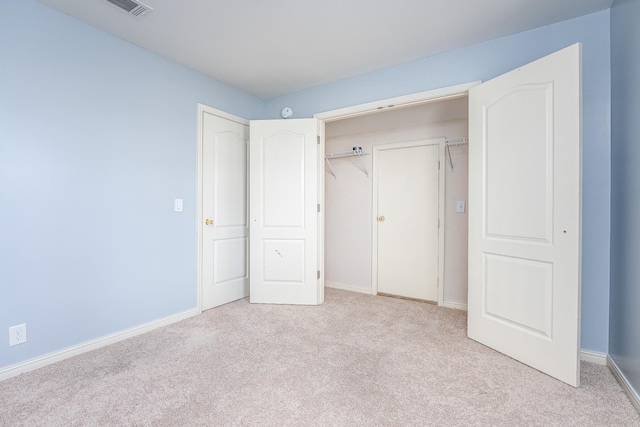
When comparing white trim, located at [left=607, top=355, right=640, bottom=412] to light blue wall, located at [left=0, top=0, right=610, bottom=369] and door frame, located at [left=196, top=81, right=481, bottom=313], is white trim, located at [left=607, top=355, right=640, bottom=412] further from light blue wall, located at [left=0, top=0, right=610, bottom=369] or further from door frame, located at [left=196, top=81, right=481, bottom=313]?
door frame, located at [left=196, top=81, right=481, bottom=313]

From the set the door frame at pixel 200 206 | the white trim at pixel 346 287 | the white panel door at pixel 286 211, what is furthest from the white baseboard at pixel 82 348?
the white trim at pixel 346 287

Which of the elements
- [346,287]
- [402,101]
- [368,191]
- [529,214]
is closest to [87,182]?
[402,101]

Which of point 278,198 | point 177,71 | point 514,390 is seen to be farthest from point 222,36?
point 514,390

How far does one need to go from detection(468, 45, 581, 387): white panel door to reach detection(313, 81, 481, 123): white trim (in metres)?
0.18

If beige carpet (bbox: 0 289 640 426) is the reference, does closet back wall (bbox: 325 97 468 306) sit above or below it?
above

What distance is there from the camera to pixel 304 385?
1732 millimetres

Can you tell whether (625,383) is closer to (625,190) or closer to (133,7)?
(625,190)

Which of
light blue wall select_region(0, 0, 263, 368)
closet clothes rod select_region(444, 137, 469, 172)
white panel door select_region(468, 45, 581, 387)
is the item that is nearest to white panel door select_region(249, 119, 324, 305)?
light blue wall select_region(0, 0, 263, 368)

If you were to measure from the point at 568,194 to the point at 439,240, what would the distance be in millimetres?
1570

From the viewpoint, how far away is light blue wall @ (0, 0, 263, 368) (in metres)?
1.85

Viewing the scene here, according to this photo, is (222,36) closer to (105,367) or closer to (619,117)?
(105,367)

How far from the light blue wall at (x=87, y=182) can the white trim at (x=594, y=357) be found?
328 centimetres

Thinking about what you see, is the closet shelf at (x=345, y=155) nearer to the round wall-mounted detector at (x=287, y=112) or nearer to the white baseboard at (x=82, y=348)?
the round wall-mounted detector at (x=287, y=112)

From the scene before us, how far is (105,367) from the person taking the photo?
1.94 m
